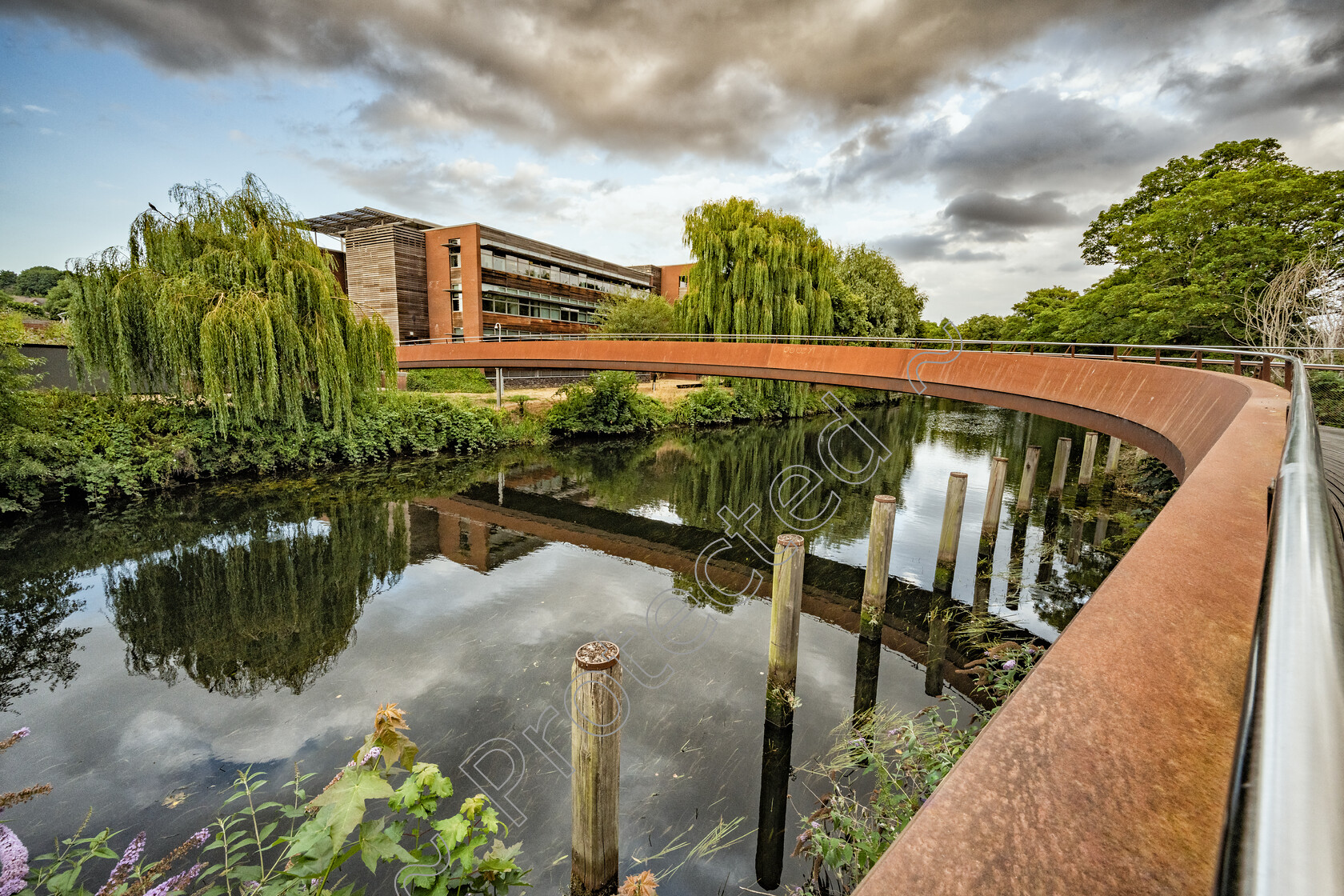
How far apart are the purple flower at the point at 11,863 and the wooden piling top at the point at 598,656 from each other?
2285 mm

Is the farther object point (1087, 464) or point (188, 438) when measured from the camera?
point (1087, 464)

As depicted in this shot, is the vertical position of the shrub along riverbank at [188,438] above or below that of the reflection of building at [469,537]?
above

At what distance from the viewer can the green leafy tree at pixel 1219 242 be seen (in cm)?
1641

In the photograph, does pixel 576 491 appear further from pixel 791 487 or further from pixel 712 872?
pixel 712 872

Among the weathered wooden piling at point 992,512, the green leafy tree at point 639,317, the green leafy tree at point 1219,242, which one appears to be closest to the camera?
the weathered wooden piling at point 992,512

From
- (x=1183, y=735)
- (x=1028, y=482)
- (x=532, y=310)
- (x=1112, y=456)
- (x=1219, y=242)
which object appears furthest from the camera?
(x=532, y=310)

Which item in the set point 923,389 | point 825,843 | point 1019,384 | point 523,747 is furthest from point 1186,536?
point 923,389

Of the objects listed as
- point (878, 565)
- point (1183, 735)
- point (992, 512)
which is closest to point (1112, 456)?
point (992, 512)

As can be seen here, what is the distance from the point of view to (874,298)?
110ft

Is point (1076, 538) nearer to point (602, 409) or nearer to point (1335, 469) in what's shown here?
point (1335, 469)

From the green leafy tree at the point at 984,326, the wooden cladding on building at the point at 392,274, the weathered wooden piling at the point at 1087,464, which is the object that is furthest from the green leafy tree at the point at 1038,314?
the wooden cladding on building at the point at 392,274

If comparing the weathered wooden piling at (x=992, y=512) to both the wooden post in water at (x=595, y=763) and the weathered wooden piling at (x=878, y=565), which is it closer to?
the weathered wooden piling at (x=878, y=565)

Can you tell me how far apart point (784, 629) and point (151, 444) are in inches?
595

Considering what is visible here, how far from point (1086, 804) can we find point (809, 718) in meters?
5.88
